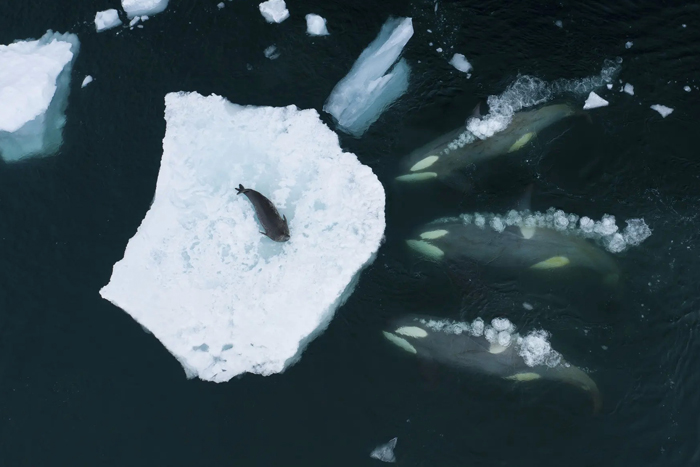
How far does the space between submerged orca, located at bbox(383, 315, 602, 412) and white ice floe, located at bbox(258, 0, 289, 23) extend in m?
6.40

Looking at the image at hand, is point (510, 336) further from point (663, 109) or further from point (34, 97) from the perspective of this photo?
point (34, 97)

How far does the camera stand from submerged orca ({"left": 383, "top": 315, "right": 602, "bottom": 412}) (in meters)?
9.37

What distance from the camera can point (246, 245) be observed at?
32.8 ft

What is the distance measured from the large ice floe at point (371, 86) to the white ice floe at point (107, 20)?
4.84m

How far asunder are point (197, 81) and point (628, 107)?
828 cm

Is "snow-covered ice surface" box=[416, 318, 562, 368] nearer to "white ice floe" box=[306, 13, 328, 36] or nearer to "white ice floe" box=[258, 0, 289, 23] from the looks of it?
"white ice floe" box=[306, 13, 328, 36]

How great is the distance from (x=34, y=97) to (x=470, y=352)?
31.7 feet

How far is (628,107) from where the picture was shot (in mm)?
10438

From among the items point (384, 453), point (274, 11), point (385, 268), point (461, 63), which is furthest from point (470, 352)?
point (274, 11)

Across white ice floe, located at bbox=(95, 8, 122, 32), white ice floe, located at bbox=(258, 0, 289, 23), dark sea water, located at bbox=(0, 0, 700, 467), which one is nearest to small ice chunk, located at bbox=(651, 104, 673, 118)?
dark sea water, located at bbox=(0, 0, 700, 467)

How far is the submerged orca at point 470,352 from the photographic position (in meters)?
9.37

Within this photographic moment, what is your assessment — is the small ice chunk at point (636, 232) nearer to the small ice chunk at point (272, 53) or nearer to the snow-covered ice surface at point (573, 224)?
the snow-covered ice surface at point (573, 224)

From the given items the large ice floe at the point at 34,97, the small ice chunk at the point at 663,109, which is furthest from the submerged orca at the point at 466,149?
the large ice floe at the point at 34,97

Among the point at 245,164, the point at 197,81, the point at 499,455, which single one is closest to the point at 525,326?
the point at 499,455
